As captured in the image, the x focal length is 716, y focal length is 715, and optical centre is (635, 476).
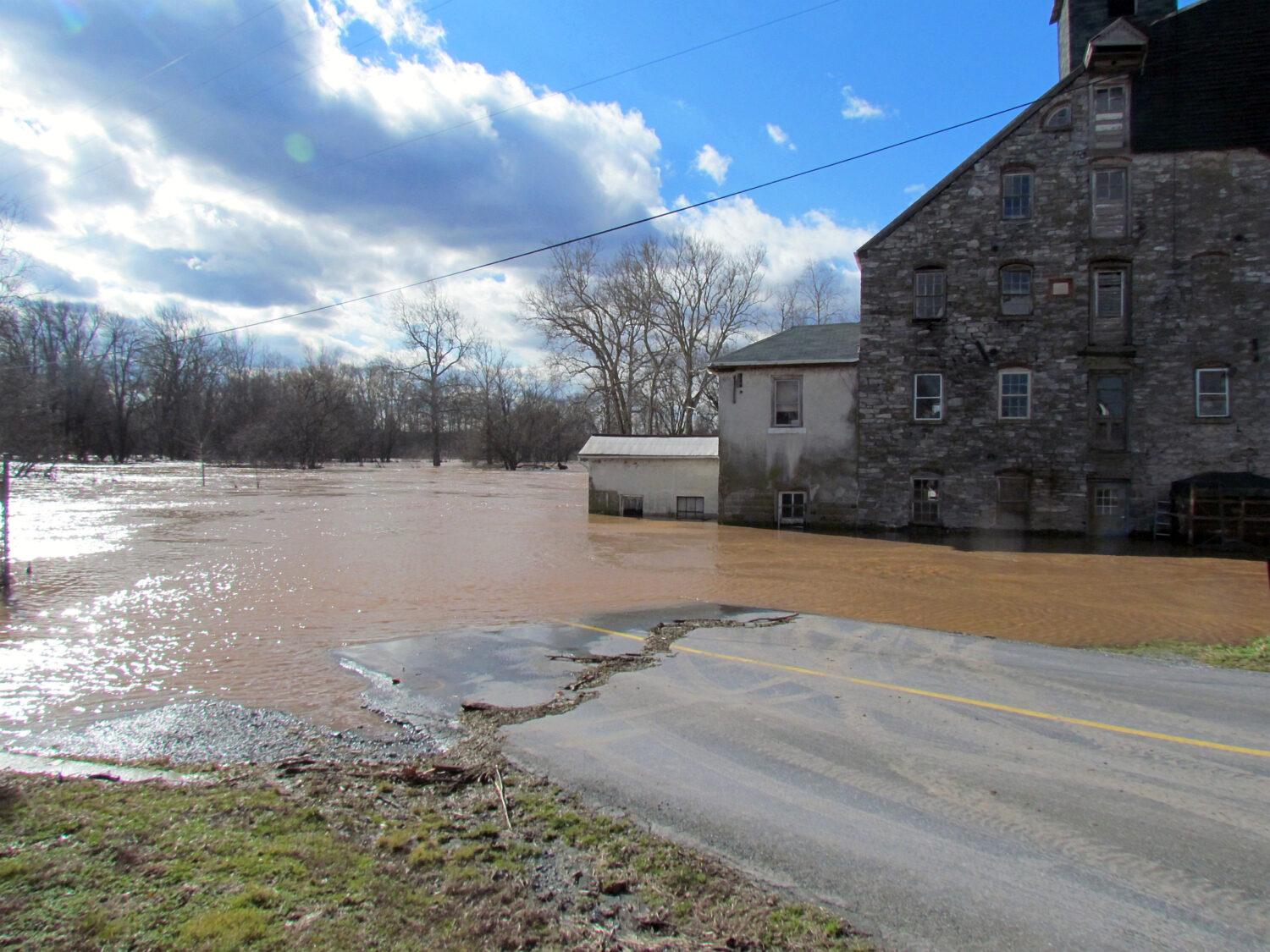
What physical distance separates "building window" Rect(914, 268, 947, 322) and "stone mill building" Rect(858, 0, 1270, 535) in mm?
50

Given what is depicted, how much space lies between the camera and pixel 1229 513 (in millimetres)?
18297

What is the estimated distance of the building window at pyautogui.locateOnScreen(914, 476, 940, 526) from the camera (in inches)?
837

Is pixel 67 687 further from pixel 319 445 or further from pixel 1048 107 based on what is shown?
pixel 319 445

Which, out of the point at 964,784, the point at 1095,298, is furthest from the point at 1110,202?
the point at 964,784

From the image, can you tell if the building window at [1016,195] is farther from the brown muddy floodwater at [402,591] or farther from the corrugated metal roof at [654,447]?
the corrugated metal roof at [654,447]

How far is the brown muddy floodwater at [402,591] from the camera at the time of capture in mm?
7305

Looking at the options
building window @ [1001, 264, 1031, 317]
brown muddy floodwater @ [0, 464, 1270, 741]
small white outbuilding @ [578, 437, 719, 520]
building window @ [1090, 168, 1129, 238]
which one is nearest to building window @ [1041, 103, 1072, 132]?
building window @ [1090, 168, 1129, 238]

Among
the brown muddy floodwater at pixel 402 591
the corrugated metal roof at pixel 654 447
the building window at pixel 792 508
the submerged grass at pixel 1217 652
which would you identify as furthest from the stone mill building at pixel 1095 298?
the submerged grass at pixel 1217 652

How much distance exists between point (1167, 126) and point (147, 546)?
1140 inches

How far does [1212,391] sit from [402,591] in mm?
21430

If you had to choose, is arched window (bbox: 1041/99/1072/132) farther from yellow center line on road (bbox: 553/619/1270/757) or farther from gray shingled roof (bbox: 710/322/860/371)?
yellow center line on road (bbox: 553/619/1270/757)

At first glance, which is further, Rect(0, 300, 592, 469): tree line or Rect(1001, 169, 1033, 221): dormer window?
Rect(0, 300, 592, 469): tree line

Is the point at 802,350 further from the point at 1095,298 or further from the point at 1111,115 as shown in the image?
the point at 1111,115

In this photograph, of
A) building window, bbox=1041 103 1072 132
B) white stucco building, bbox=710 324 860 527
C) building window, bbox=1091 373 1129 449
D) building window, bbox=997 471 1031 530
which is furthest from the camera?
white stucco building, bbox=710 324 860 527
